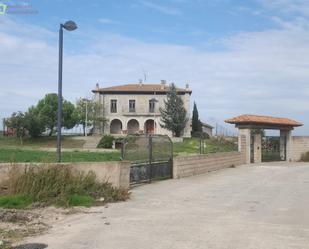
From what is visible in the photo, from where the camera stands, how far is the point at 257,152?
116ft

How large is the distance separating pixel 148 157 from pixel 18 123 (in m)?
44.2

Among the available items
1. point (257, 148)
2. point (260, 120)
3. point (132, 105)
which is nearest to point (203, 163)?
point (257, 148)

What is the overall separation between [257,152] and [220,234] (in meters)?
27.6

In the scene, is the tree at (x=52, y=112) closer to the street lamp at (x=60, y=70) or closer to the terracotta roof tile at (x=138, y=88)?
the terracotta roof tile at (x=138, y=88)

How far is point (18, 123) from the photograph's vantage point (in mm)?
59125

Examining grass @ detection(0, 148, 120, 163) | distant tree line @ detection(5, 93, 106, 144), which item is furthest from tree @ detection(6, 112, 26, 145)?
grass @ detection(0, 148, 120, 163)

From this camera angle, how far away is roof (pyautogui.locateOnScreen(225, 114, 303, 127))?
33969 millimetres

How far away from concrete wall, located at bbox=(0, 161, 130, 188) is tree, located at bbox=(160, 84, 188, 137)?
55.4m

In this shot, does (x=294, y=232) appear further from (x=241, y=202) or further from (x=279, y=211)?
(x=241, y=202)

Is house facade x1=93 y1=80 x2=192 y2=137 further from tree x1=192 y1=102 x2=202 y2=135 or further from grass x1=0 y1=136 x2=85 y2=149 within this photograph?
grass x1=0 y1=136 x2=85 y2=149

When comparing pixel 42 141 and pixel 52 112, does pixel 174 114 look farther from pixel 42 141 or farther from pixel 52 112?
pixel 42 141

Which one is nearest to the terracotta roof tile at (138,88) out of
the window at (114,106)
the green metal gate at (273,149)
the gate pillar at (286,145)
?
the window at (114,106)

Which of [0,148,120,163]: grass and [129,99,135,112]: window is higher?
[129,99,135,112]: window

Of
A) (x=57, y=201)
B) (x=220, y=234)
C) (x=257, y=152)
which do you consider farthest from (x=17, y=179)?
(x=257, y=152)
